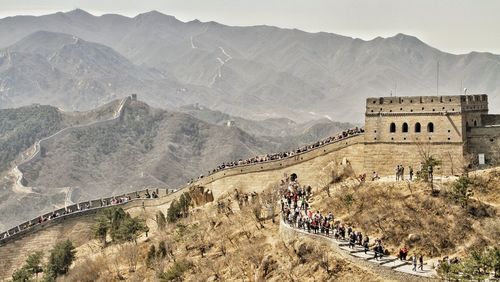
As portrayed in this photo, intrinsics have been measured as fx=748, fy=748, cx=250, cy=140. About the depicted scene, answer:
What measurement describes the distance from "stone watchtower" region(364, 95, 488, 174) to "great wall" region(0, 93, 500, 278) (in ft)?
0.34

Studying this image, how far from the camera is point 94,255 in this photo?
2613 inches

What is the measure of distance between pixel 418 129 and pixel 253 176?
641 inches

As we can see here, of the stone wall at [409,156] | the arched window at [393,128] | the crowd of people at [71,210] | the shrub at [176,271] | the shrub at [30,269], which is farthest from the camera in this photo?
the crowd of people at [71,210]

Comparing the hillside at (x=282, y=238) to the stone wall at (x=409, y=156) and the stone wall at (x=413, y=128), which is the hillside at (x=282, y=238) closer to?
the stone wall at (x=409, y=156)

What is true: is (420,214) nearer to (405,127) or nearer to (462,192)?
(462,192)

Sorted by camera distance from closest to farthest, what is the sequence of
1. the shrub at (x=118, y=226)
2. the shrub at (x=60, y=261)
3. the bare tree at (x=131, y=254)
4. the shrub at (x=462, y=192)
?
the shrub at (x=462, y=192) < the bare tree at (x=131, y=254) < the shrub at (x=60, y=261) < the shrub at (x=118, y=226)

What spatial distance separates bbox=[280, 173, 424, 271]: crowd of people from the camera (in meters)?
41.6

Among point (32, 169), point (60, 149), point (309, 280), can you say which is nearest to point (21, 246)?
point (309, 280)

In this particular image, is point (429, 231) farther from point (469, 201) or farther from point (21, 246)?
point (21, 246)

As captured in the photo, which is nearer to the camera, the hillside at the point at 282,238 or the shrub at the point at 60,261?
the hillside at the point at 282,238

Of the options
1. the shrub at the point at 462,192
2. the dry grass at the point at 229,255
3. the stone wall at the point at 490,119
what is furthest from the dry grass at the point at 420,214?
the stone wall at the point at 490,119

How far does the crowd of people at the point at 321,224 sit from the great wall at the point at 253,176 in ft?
21.8

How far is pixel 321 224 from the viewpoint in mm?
44969

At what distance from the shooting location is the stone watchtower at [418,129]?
180 feet
